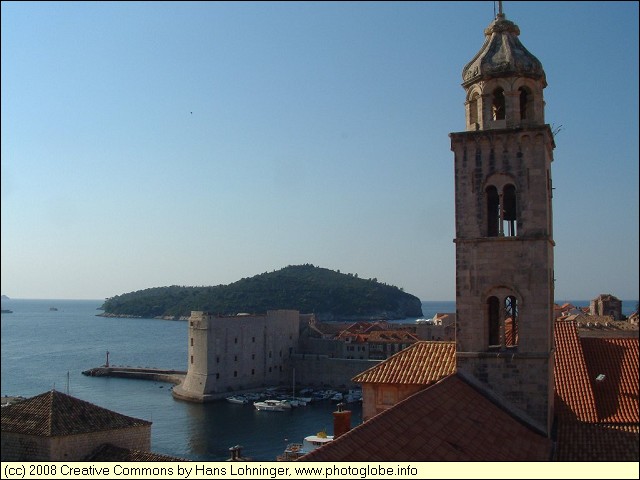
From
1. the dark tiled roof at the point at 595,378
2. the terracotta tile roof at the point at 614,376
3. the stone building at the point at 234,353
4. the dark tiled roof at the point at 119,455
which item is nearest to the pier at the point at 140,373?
the stone building at the point at 234,353

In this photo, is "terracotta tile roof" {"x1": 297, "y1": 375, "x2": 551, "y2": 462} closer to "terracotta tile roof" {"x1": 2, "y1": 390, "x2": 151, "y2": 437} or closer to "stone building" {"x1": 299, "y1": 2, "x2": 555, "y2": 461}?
"stone building" {"x1": 299, "y1": 2, "x2": 555, "y2": 461}

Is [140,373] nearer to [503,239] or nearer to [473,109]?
[473,109]

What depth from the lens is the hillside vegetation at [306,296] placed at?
439ft

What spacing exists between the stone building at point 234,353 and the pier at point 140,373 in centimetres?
729

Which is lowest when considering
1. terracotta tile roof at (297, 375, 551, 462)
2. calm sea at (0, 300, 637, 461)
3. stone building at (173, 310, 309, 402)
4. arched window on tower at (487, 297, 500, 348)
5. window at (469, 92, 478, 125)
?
calm sea at (0, 300, 637, 461)

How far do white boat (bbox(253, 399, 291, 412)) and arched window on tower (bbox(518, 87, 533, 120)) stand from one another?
41776mm

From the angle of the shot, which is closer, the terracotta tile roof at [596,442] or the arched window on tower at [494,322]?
the terracotta tile roof at [596,442]

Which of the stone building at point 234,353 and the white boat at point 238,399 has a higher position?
the stone building at point 234,353

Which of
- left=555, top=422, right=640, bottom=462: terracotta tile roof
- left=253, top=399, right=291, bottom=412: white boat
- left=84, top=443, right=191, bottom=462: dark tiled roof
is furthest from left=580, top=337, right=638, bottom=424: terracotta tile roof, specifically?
left=253, top=399, right=291, bottom=412: white boat

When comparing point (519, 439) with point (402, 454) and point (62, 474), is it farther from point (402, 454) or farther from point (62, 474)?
point (62, 474)

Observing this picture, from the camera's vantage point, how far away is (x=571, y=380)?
50.0 ft

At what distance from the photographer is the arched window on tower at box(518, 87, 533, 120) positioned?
13820 millimetres

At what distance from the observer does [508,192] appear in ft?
45.0

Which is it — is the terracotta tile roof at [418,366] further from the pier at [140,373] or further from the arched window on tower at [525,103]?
the pier at [140,373]
